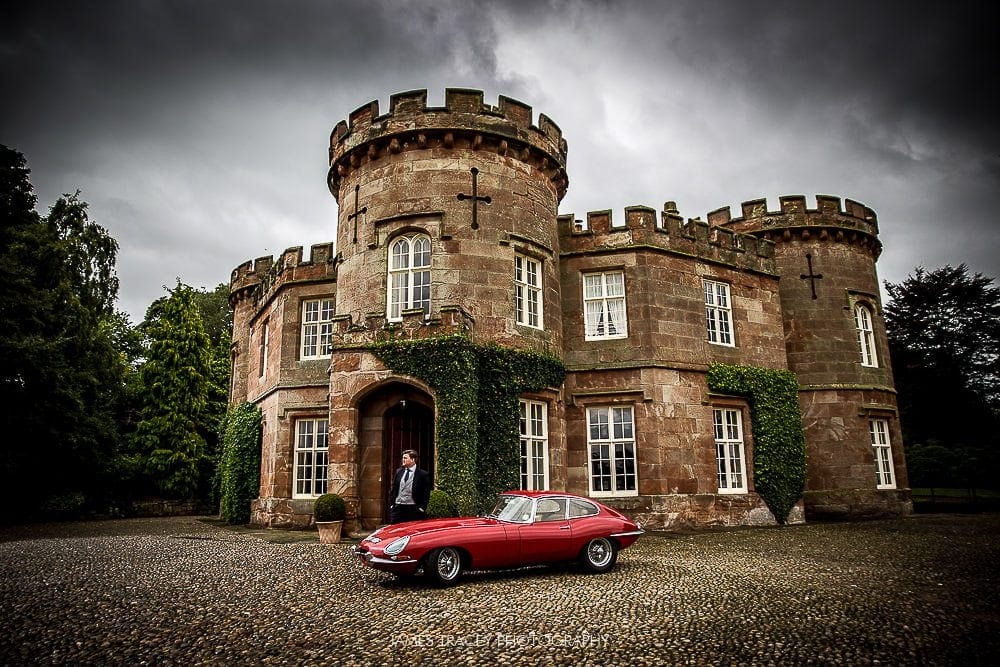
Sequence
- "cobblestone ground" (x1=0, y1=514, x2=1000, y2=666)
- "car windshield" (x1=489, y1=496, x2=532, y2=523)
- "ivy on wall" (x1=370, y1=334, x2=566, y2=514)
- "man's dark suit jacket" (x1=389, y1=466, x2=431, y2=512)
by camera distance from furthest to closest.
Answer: "ivy on wall" (x1=370, y1=334, x2=566, y2=514) < "man's dark suit jacket" (x1=389, y1=466, x2=431, y2=512) < "car windshield" (x1=489, y1=496, x2=532, y2=523) < "cobblestone ground" (x1=0, y1=514, x2=1000, y2=666)

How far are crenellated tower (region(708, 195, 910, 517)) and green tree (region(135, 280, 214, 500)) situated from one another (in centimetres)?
2298

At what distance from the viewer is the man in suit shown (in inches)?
442

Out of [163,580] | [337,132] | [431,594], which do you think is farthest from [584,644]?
[337,132]

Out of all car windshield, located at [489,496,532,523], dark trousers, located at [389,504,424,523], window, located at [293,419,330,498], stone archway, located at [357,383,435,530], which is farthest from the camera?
window, located at [293,419,330,498]

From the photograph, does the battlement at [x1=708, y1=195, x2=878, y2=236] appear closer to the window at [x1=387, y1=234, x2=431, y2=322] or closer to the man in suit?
the window at [x1=387, y1=234, x2=431, y2=322]

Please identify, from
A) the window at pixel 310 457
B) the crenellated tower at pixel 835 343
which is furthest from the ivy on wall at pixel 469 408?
the crenellated tower at pixel 835 343

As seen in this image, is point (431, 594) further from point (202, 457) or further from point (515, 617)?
point (202, 457)

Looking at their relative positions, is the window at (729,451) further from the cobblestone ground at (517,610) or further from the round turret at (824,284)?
the cobblestone ground at (517,610)

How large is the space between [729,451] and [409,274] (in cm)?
987

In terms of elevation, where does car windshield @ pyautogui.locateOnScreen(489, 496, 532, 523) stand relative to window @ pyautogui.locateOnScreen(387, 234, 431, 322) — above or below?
below

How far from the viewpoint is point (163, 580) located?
9.36 metres

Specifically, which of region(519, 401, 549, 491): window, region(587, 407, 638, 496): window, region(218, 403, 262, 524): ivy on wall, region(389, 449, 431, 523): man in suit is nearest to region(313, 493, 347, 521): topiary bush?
region(389, 449, 431, 523): man in suit

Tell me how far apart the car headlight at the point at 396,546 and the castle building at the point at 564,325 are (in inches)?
201

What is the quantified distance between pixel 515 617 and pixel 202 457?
82.7ft
